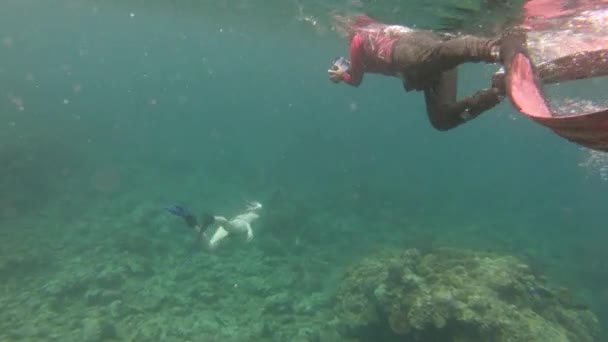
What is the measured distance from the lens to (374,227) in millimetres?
23312

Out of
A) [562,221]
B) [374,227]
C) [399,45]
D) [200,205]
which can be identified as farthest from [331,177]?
[399,45]

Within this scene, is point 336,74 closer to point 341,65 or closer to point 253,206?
point 341,65

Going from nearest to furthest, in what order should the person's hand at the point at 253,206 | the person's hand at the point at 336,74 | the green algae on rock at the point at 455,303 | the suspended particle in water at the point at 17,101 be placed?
1. the person's hand at the point at 336,74
2. the green algae on rock at the point at 455,303
3. the person's hand at the point at 253,206
4. the suspended particle in water at the point at 17,101

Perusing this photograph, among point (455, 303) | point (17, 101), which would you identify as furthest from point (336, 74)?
point (17, 101)

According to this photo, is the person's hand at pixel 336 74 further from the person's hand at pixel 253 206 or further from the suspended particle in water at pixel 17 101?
the suspended particle in water at pixel 17 101

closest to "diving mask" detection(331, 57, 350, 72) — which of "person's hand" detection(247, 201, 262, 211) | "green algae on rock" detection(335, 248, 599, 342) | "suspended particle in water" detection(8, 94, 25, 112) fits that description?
"green algae on rock" detection(335, 248, 599, 342)

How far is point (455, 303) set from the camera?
9266 mm

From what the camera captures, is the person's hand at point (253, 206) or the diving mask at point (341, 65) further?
the person's hand at point (253, 206)

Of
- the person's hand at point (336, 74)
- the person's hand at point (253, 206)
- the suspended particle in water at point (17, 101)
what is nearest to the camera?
the person's hand at point (336, 74)

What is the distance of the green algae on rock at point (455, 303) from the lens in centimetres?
903

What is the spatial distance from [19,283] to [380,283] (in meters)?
12.7

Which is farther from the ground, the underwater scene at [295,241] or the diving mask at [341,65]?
the diving mask at [341,65]

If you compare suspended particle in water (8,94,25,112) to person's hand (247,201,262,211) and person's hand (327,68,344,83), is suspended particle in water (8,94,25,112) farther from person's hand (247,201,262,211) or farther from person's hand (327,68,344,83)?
person's hand (327,68,344,83)

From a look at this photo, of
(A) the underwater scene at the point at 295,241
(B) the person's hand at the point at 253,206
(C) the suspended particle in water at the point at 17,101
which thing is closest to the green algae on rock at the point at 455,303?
(A) the underwater scene at the point at 295,241
